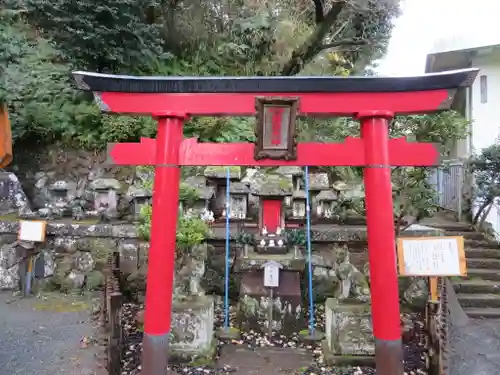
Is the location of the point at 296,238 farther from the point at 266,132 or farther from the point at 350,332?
the point at 266,132

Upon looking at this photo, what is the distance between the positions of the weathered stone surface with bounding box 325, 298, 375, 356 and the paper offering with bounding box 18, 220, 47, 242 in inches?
213

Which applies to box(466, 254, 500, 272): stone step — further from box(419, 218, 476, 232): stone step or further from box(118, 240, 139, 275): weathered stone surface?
box(118, 240, 139, 275): weathered stone surface

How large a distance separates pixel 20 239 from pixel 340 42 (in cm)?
962

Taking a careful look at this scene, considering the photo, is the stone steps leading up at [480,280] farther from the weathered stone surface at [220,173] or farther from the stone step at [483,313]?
the weathered stone surface at [220,173]

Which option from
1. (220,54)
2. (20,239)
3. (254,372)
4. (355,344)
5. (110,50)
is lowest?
(254,372)

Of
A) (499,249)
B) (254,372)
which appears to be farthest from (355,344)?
(499,249)

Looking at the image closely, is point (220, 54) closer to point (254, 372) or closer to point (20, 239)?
point (20, 239)

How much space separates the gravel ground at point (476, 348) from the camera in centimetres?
483

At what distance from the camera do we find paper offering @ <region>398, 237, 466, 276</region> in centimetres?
461

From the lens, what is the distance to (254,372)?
4730mm

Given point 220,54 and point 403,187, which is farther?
point 220,54

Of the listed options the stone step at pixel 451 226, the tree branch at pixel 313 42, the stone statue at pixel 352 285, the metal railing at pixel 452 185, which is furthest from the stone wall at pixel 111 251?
the tree branch at pixel 313 42

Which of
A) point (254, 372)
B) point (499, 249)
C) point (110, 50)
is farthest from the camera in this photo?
point (110, 50)

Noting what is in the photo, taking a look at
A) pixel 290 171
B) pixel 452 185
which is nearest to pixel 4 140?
pixel 290 171
